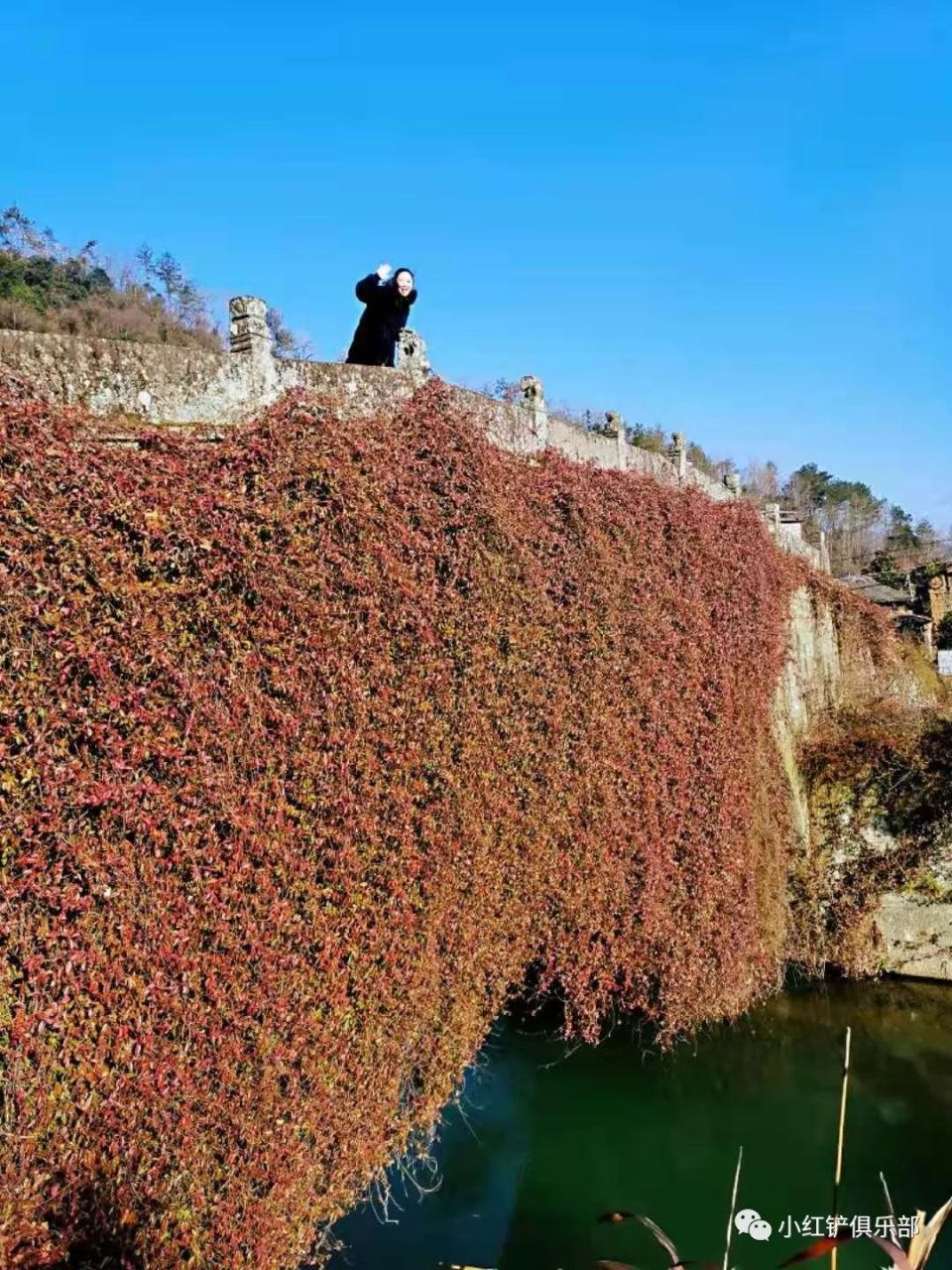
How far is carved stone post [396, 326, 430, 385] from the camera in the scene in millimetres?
6734

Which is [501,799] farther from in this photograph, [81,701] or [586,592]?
[81,701]

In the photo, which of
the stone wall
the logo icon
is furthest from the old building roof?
the stone wall

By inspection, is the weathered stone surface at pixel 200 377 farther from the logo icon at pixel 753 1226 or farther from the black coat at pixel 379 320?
the logo icon at pixel 753 1226

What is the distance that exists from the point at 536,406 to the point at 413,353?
5.93 ft

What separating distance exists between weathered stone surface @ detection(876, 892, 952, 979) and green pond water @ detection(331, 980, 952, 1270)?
587mm

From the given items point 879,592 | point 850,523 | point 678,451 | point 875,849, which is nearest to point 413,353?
point 678,451

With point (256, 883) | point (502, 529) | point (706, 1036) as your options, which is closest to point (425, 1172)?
point (706, 1036)

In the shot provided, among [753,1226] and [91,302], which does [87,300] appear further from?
[753,1226]

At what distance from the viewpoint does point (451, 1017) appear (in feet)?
21.7

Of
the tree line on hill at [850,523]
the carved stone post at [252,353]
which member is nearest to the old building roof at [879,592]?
the tree line on hill at [850,523]

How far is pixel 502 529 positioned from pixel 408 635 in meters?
1.41

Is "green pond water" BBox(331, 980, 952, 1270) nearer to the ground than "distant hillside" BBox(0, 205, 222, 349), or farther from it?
nearer to the ground

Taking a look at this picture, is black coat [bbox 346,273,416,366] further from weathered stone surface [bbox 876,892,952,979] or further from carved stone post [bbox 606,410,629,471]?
weathered stone surface [bbox 876,892,952,979]

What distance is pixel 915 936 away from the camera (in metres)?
12.8
